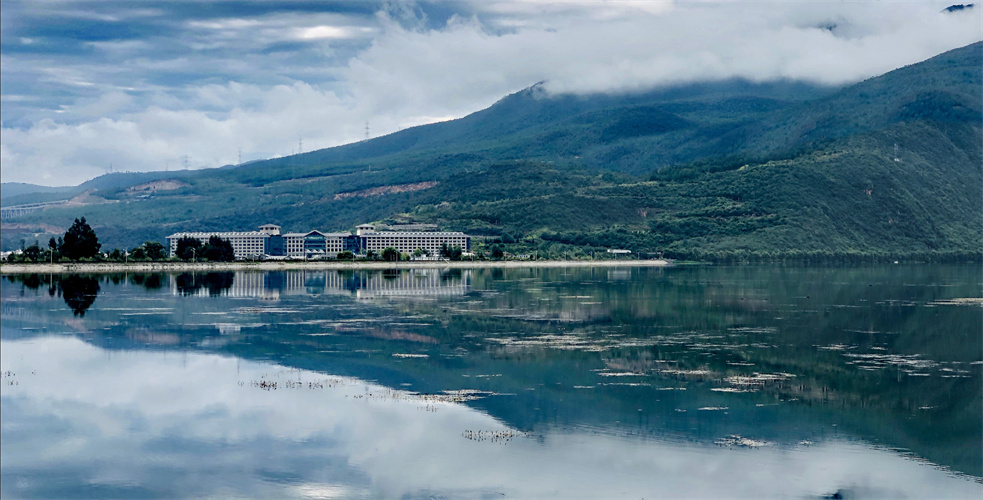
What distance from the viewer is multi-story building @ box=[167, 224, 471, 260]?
565 ft

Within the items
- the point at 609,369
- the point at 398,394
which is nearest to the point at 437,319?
the point at 609,369

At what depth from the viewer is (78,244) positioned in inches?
4309

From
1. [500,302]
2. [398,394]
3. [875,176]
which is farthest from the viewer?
[875,176]

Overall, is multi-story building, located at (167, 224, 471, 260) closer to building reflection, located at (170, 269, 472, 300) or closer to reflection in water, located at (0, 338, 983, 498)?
building reflection, located at (170, 269, 472, 300)

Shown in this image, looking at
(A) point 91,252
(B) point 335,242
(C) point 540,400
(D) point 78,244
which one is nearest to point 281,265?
(A) point 91,252

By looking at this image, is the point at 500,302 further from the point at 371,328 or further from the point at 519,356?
the point at 519,356

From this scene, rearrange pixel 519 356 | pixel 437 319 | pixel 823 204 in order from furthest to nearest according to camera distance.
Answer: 1. pixel 823 204
2. pixel 437 319
3. pixel 519 356

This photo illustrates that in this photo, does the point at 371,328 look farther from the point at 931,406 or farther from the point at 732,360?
the point at 931,406

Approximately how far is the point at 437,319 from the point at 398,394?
19916 millimetres

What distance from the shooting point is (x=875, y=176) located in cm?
18600

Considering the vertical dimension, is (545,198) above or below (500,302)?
above

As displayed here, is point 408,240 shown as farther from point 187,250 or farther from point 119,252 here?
point 119,252

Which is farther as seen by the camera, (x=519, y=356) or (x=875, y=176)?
(x=875, y=176)

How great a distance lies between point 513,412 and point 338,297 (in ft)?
131
